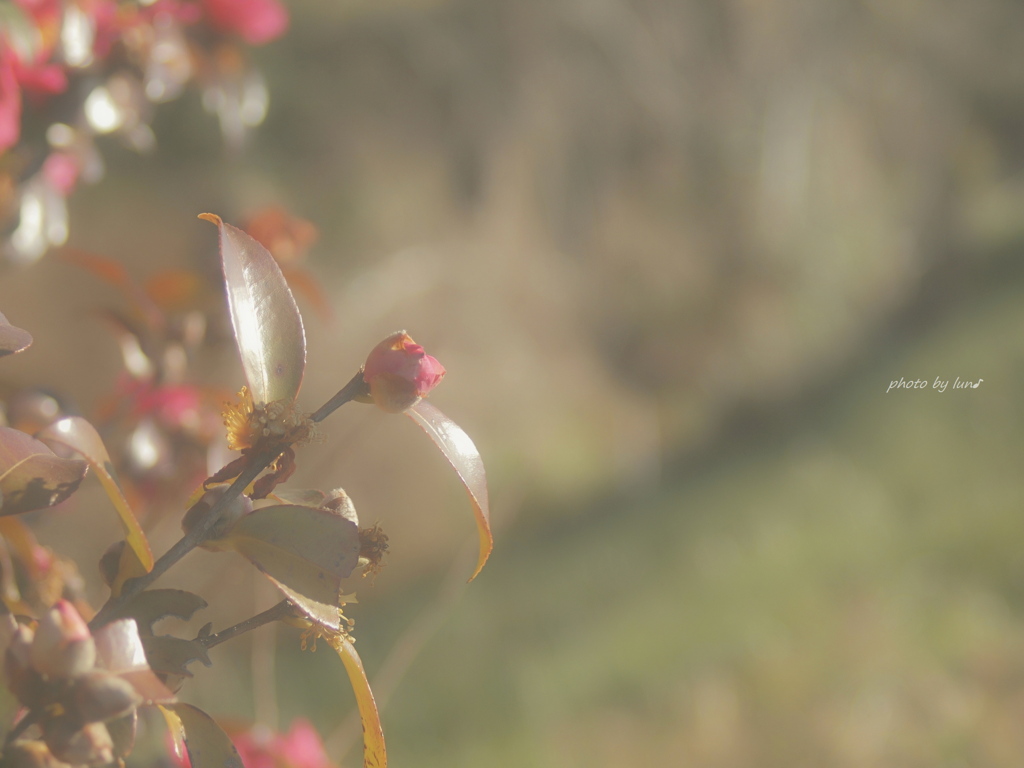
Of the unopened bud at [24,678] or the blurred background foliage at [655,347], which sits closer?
the unopened bud at [24,678]

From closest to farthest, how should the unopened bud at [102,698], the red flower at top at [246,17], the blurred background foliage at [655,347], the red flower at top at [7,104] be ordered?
the unopened bud at [102,698], the red flower at top at [7,104], the red flower at top at [246,17], the blurred background foliage at [655,347]

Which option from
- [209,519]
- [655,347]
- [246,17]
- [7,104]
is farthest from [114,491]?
[655,347]

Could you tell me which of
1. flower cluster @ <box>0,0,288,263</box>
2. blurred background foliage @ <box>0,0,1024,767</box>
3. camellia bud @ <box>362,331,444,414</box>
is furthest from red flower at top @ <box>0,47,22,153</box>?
blurred background foliage @ <box>0,0,1024,767</box>

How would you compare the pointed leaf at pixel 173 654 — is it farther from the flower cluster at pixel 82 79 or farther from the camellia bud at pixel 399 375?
the flower cluster at pixel 82 79

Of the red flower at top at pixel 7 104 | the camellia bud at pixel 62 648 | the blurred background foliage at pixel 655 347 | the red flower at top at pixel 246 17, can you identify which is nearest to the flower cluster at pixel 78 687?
the camellia bud at pixel 62 648

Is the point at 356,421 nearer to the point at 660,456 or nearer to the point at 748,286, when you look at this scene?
the point at 660,456

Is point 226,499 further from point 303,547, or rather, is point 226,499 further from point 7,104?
point 7,104
